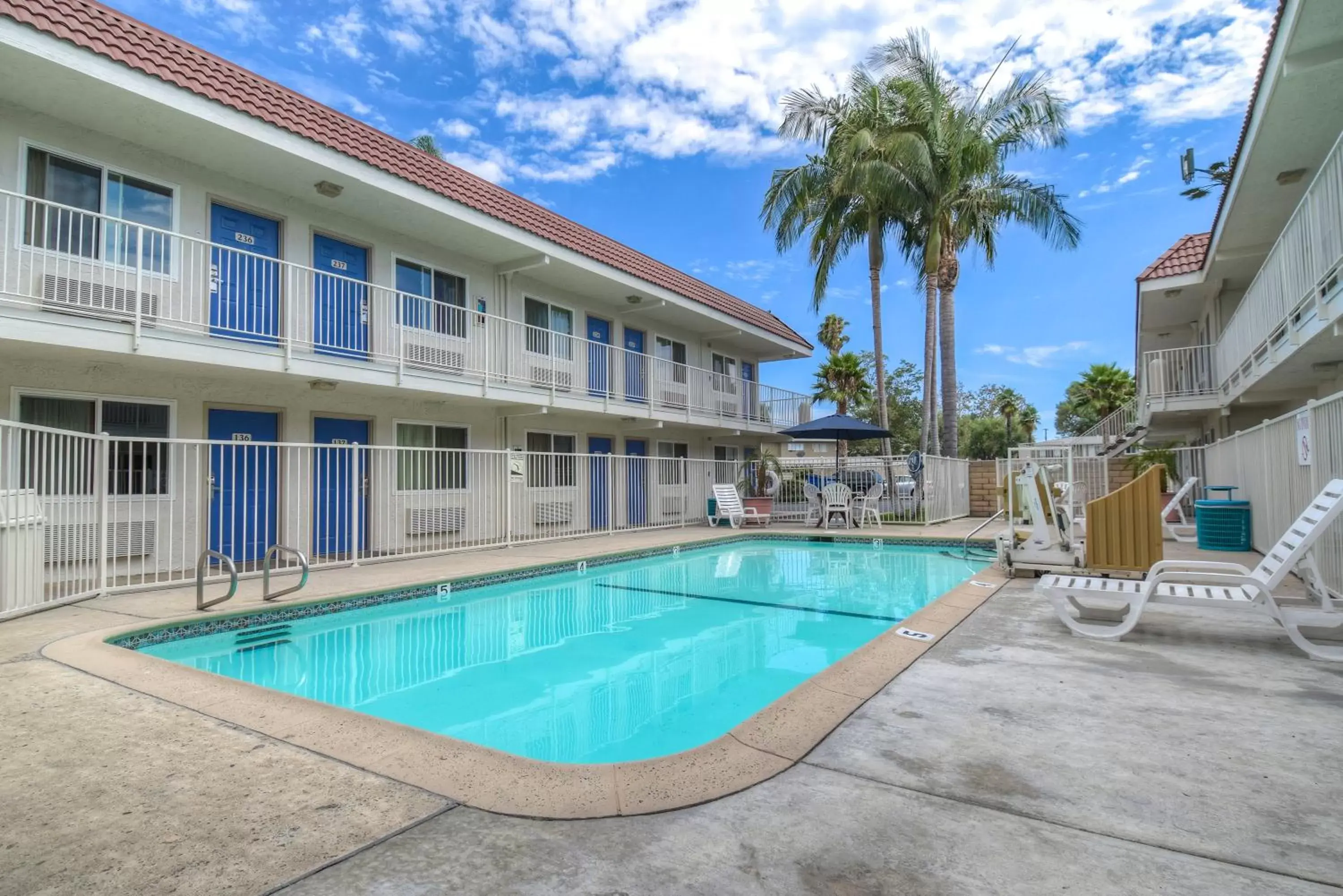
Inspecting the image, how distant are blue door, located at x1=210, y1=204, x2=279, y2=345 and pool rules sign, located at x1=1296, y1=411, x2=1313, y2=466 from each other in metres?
12.2

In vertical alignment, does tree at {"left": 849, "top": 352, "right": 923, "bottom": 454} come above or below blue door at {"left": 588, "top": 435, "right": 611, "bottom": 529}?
above

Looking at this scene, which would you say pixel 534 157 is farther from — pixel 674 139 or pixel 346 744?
pixel 346 744

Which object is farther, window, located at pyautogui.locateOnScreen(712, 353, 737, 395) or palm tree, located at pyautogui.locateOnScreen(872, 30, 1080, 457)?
palm tree, located at pyautogui.locateOnScreen(872, 30, 1080, 457)

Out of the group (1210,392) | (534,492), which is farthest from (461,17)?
(1210,392)

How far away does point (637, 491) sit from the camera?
1583cm

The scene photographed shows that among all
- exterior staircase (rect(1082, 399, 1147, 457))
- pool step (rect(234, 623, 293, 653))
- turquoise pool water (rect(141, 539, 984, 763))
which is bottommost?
turquoise pool water (rect(141, 539, 984, 763))

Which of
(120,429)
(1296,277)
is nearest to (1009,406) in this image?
(1296,277)

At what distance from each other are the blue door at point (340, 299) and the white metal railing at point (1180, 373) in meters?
16.3

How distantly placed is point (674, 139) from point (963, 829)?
34292 mm

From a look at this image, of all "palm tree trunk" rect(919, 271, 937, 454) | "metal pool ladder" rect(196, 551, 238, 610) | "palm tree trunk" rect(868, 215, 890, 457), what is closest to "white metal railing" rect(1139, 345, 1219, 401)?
"palm tree trunk" rect(919, 271, 937, 454)

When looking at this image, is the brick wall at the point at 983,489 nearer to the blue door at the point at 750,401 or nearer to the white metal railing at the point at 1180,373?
the white metal railing at the point at 1180,373

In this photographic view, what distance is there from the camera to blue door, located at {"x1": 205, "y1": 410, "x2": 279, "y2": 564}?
9570mm

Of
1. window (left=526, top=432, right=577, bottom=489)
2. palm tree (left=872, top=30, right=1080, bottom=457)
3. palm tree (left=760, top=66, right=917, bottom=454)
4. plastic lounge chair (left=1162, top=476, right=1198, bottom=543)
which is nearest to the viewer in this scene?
plastic lounge chair (left=1162, top=476, right=1198, bottom=543)

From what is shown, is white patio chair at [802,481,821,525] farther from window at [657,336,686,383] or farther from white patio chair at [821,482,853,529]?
window at [657,336,686,383]
